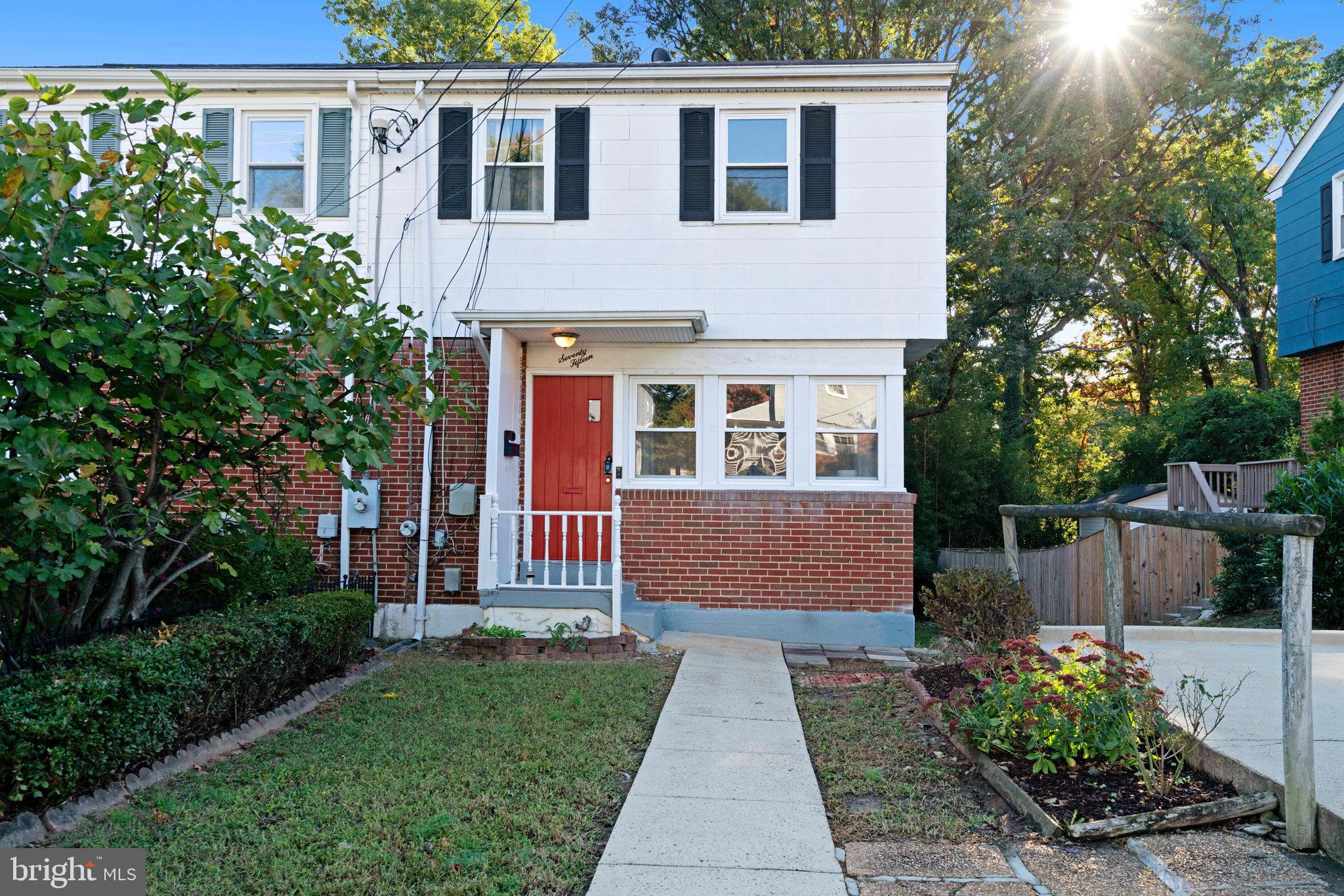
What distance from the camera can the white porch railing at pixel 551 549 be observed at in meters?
8.29

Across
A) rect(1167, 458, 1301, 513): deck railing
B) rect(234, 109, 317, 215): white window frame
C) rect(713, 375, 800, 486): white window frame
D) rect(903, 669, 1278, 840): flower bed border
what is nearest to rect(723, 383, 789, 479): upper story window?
rect(713, 375, 800, 486): white window frame

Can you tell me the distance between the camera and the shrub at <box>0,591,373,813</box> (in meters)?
3.66

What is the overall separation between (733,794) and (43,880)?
110 inches

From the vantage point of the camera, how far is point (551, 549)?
948 centimetres

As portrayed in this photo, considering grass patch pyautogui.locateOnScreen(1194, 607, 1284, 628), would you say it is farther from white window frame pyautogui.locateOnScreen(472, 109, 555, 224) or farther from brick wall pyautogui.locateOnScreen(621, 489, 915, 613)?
white window frame pyautogui.locateOnScreen(472, 109, 555, 224)

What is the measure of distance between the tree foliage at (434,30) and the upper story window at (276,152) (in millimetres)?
11272

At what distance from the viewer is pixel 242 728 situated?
5.21 m

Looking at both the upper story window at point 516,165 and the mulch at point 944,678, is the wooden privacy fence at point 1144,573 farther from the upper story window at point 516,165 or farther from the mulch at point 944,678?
the upper story window at point 516,165

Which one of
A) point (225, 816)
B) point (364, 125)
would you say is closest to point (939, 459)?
point (364, 125)

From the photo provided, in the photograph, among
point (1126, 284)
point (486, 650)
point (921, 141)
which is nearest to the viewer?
point (486, 650)

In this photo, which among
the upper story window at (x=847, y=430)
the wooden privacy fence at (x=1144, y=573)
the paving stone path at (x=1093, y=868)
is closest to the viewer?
the paving stone path at (x=1093, y=868)

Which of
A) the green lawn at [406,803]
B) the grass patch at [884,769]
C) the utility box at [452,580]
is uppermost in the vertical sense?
the utility box at [452,580]

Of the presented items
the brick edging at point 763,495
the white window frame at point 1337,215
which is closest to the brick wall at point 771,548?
the brick edging at point 763,495

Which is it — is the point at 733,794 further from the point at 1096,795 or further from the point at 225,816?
the point at 225,816
